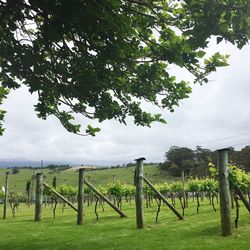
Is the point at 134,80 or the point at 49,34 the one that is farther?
the point at 134,80

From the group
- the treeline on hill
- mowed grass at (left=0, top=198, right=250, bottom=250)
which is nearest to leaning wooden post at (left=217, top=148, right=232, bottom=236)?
mowed grass at (left=0, top=198, right=250, bottom=250)

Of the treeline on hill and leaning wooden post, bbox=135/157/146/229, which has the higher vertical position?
the treeline on hill

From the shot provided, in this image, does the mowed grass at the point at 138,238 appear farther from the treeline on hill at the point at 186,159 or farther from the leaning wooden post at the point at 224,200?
the treeline on hill at the point at 186,159

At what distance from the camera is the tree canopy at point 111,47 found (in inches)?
280

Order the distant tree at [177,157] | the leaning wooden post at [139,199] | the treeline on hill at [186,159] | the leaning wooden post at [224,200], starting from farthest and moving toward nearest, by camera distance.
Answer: the distant tree at [177,157], the treeline on hill at [186,159], the leaning wooden post at [139,199], the leaning wooden post at [224,200]

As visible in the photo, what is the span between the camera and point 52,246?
11.2 m

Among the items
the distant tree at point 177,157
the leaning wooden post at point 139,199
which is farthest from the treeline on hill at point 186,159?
the leaning wooden post at point 139,199

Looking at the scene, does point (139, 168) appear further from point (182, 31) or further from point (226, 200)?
point (182, 31)

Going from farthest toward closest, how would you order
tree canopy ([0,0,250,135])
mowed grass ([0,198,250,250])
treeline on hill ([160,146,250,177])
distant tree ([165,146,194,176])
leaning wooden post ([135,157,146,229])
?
distant tree ([165,146,194,176]) < treeline on hill ([160,146,250,177]) < leaning wooden post ([135,157,146,229]) < mowed grass ([0,198,250,250]) < tree canopy ([0,0,250,135])

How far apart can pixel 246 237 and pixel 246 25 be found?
628cm

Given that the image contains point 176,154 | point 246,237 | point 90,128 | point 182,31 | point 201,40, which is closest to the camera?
point 201,40

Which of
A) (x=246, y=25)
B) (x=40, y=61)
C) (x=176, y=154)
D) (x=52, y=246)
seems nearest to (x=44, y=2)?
(x=40, y=61)

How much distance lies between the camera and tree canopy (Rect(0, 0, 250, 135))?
23.3ft

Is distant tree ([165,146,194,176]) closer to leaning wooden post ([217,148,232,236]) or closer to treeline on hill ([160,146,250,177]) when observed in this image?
treeline on hill ([160,146,250,177])
